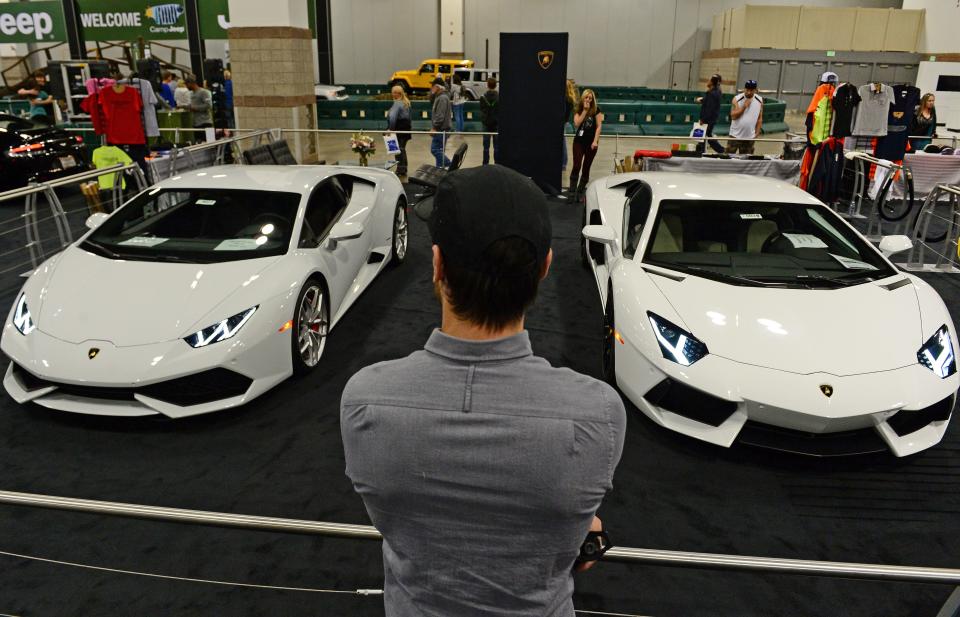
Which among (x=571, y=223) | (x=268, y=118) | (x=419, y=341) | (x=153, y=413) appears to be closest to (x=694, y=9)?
(x=268, y=118)

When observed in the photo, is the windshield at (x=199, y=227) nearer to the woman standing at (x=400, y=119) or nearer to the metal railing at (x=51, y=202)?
the metal railing at (x=51, y=202)

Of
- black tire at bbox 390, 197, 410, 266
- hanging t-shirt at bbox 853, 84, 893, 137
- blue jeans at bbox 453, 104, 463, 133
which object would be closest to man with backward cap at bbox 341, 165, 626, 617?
black tire at bbox 390, 197, 410, 266

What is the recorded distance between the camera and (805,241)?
4609mm

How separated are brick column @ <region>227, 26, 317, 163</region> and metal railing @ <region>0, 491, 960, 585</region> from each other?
1291cm

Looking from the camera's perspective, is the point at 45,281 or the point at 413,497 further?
the point at 45,281

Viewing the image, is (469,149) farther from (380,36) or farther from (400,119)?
(380,36)

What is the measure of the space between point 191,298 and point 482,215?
11.5 feet

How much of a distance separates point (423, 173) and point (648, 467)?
5247mm

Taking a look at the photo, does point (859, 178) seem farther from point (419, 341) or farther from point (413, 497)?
point (413, 497)

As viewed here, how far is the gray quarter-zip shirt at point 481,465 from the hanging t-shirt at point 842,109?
9.49 meters

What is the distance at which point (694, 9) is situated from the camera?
31297mm

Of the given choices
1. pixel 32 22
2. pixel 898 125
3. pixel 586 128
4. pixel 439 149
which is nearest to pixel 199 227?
pixel 586 128

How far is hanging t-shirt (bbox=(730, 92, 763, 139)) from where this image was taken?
11.4 m

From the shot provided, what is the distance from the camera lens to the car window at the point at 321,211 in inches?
196
